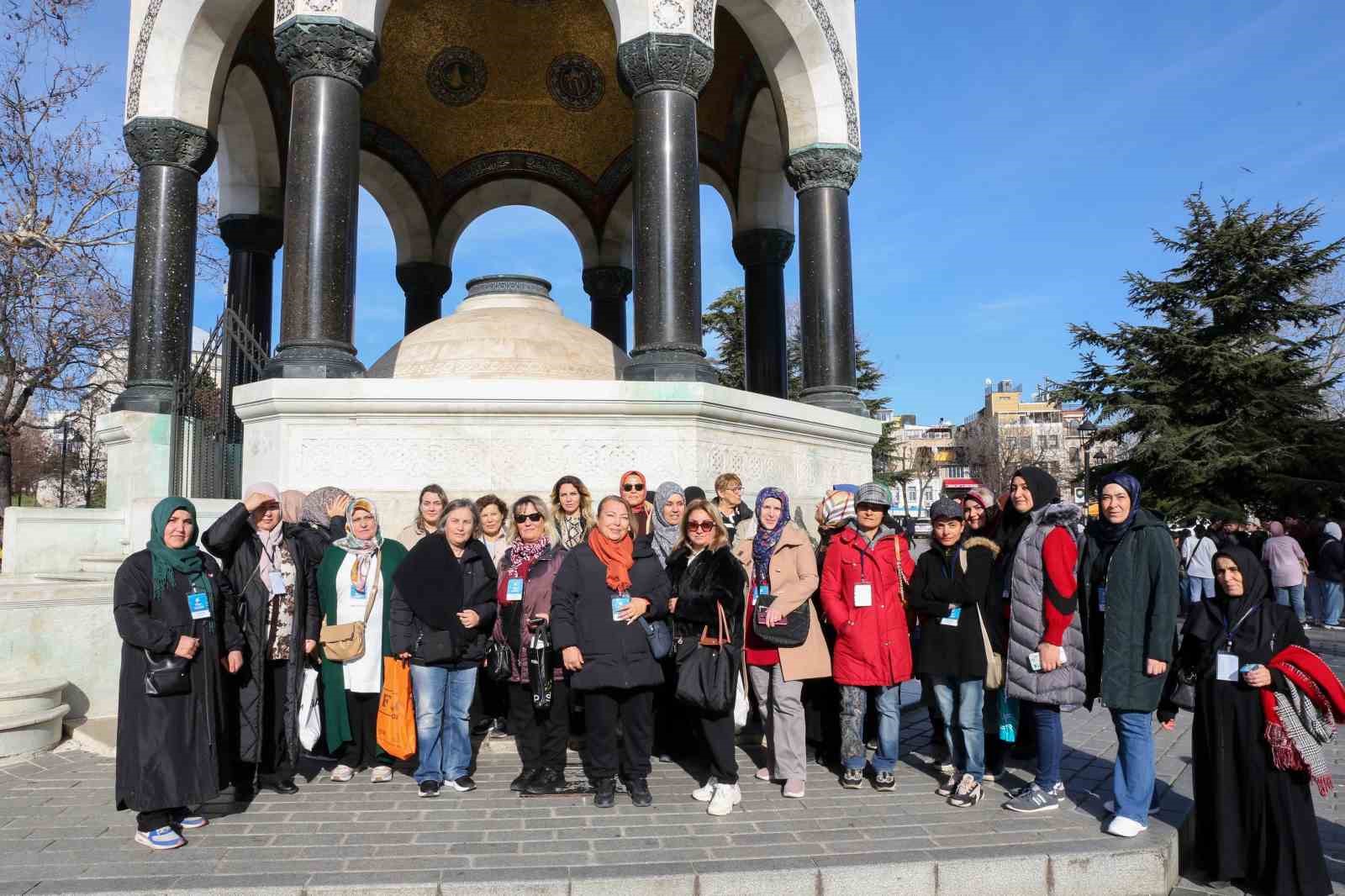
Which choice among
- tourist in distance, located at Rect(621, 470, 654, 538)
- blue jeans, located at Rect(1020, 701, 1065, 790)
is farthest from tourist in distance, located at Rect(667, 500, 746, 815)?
blue jeans, located at Rect(1020, 701, 1065, 790)

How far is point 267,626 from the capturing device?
16.7 feet

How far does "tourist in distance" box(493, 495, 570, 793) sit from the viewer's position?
16.5ft

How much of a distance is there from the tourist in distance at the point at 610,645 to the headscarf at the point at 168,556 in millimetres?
A: 1805

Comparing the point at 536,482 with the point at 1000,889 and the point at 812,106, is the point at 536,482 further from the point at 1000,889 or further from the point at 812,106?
the point at 812,106

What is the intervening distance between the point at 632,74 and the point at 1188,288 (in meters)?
20.6

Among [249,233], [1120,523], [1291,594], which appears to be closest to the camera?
[1120,523]

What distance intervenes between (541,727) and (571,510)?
1.32m

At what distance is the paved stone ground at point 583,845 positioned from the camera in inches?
147

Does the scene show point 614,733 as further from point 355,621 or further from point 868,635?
point 355,621

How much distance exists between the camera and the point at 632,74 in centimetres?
875

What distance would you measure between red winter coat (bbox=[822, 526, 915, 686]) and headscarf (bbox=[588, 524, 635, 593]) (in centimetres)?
124

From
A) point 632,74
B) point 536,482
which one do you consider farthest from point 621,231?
point 536,482

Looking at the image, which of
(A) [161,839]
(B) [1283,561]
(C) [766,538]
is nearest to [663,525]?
(C) [766,538]

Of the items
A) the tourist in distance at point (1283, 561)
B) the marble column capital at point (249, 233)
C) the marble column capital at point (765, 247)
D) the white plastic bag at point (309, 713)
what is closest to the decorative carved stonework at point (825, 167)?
the marble column capital at point (765, 247)
